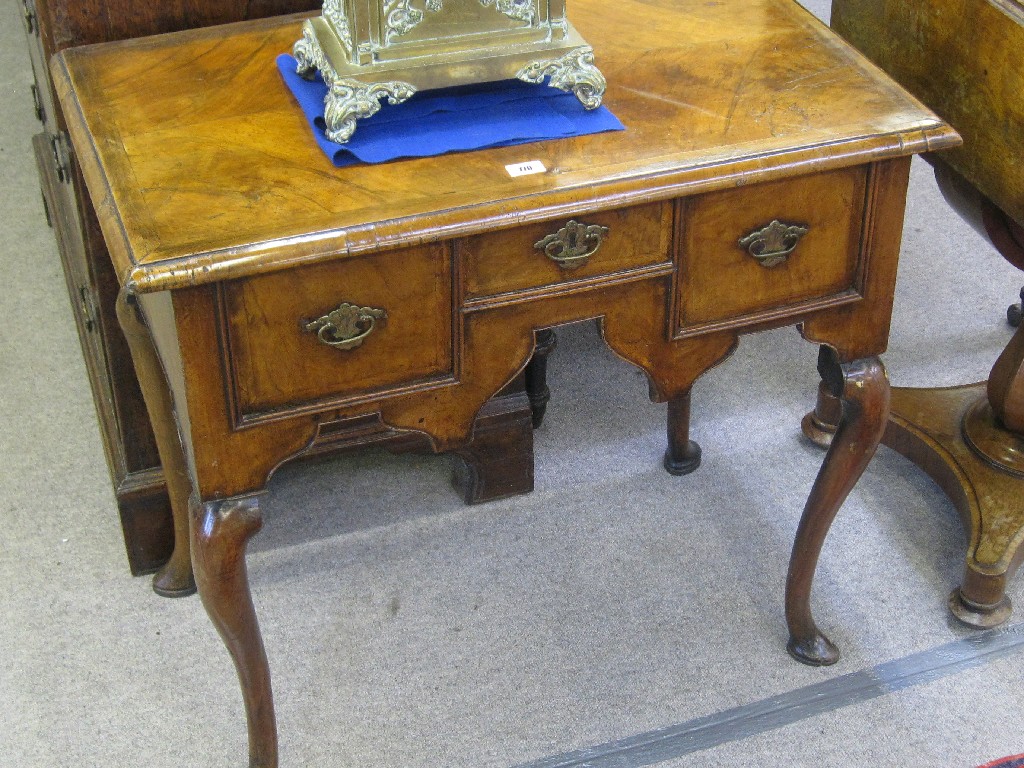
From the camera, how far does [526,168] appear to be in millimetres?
1496

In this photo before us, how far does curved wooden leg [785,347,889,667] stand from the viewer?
1715mm

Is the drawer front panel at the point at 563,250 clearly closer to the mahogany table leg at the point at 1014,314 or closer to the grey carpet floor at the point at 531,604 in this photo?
the grey carpet floor at the point at 531,604

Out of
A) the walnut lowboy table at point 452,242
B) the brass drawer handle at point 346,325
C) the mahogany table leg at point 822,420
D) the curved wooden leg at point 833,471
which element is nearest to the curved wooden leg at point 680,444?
the mahogany table leg at point 822,420

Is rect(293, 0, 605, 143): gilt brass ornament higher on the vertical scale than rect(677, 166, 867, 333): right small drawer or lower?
higher

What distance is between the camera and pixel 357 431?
2201 mm

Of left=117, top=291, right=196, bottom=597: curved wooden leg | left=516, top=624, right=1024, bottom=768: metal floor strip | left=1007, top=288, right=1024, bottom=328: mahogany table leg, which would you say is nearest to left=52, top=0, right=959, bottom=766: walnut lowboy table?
left=117, top=291, right=196, bottom=597: curved wooden leg

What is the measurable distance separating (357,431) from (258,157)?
755 millimetres

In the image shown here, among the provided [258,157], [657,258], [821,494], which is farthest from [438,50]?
[821,494]

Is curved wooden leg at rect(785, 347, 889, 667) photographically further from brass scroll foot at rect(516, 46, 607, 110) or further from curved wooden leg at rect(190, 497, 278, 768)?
curved wooden leg at rect(190, 497, 278, 768)

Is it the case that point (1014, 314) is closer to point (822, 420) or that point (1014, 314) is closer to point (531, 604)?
point (822, 420)

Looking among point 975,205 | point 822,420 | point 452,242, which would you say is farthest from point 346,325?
point 822,420

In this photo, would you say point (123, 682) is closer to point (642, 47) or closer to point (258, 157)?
point (258, 157)

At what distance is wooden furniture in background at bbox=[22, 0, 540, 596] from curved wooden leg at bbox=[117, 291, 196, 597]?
0.03 m

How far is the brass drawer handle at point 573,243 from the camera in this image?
1.47 metres
